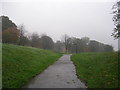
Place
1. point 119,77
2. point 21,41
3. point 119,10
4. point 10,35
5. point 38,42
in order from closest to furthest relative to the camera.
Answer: point 119,77 < point 119,10 < point 10,35 < point 21,41 < point 38,42

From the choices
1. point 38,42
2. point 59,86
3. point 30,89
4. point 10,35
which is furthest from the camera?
point 38,42

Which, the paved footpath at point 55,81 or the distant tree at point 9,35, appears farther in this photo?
the distant tree at point 9,35

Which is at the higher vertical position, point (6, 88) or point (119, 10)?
point (119, 10)

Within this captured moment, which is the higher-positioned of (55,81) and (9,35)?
(9,35)

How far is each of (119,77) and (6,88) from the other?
731cm

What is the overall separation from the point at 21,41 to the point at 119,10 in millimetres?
53368

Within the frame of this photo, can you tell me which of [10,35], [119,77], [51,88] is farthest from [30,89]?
[10,35]

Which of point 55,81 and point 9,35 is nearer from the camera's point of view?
point 55,81

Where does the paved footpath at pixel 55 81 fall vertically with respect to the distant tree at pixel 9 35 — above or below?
below

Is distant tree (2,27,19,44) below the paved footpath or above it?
above

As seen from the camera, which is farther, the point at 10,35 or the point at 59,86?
the point at 10,35

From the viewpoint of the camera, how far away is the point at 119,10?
63.9ft

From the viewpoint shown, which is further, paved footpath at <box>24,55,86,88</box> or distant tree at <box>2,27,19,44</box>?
distant tree at <box>2,27,19,44</box>

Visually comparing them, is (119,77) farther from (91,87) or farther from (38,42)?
(38,42)
